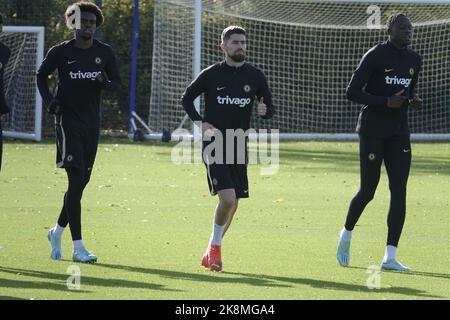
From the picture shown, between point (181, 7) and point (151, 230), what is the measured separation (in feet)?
42.6

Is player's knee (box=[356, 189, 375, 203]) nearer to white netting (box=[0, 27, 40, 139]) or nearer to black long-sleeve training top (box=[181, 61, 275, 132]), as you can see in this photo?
black long-sleeve training top (box=[181, 61, 275, 132])

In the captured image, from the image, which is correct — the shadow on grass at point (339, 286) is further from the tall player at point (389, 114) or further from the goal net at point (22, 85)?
the goal net at point (22, 85)

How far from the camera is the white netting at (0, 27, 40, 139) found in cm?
2436

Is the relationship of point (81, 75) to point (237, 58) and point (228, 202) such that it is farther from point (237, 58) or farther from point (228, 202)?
point (228, 202)

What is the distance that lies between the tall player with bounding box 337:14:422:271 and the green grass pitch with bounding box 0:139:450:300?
1.60 feet

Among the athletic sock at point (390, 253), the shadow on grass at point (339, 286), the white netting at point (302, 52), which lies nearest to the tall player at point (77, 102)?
the shadow on grass at point (339, 286)

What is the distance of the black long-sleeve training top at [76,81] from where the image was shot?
394 inches

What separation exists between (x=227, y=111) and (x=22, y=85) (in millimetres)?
15559

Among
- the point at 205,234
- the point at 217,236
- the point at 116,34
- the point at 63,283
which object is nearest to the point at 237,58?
the point at 217,236

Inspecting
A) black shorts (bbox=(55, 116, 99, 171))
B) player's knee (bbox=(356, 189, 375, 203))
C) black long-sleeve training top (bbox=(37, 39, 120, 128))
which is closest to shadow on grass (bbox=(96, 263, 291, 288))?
black shorts (bbox=(55, 116, 99, 171))

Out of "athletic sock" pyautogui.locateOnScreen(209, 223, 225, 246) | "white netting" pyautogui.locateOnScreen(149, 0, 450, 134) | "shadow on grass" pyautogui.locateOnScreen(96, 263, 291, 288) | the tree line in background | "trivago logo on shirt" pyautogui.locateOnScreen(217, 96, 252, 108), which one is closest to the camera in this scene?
"shadow on grass" pyautogui.locateOnScreen(96, 263, 291, 288)

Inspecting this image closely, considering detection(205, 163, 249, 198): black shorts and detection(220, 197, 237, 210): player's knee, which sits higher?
detection(205, 163, 249, 198): black shorts

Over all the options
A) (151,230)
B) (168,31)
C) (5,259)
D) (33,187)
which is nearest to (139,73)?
(168,31)

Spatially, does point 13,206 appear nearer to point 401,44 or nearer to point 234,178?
point 234,178
